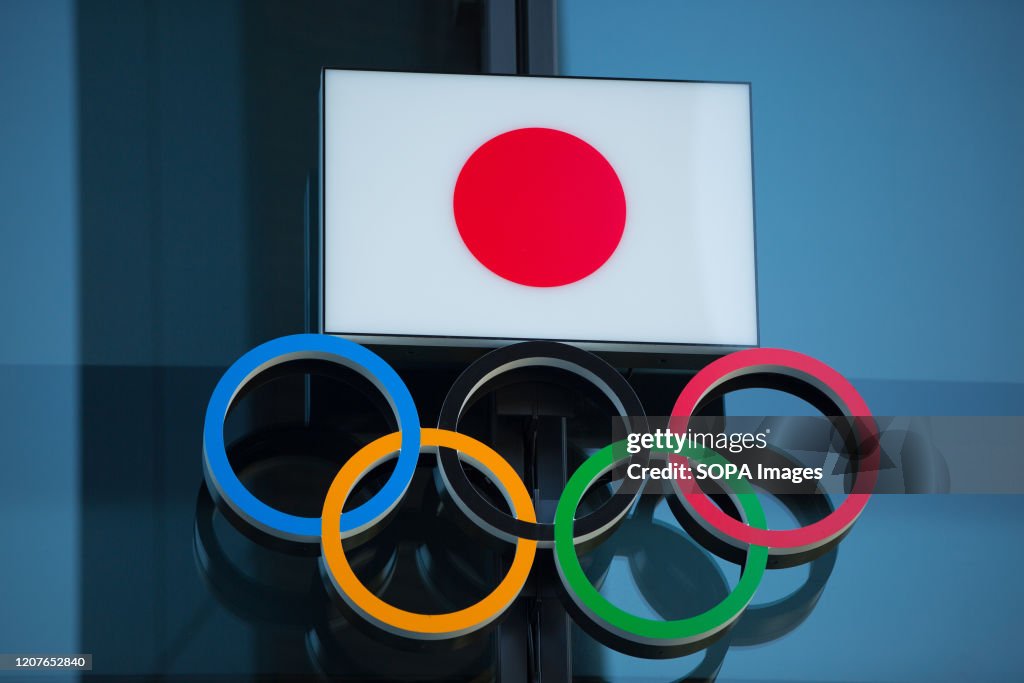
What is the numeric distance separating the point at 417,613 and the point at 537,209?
98 cm

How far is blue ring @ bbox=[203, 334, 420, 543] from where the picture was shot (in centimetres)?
280

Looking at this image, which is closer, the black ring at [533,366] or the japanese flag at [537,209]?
the black ring at [533,366]

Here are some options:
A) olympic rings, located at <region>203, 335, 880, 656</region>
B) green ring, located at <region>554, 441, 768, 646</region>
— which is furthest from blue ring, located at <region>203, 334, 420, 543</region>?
green ring, located at <region>554, 441, 768, 646</region>

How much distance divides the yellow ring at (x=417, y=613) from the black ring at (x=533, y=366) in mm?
34

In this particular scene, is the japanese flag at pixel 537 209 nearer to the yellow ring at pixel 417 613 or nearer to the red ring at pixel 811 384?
the red ring at pixel 811 384

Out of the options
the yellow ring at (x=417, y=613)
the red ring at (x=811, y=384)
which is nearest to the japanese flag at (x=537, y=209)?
the red ring at (x=811, y=384)

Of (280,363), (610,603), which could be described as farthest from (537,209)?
(610,603)

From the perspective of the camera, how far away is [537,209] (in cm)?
321

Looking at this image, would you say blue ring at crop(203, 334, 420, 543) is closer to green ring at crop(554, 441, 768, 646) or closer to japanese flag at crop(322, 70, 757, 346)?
japanese flag at crop(322, 70, 757, 346)

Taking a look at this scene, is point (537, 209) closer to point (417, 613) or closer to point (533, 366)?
point (533, 366)

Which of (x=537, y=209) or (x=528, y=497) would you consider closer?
(x=528, y=497)

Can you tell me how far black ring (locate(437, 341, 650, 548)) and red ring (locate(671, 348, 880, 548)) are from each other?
4.9 inches

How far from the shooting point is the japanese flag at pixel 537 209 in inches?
122

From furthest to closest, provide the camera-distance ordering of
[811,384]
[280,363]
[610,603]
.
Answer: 1. [811,384]
2. [280,363]
3. [610,603]
